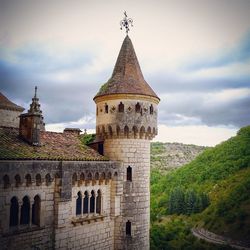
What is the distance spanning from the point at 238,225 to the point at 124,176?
32.8 m

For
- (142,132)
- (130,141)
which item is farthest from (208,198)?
(130,141)

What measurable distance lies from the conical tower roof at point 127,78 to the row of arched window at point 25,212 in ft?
27.3

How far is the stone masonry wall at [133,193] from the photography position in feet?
67.9

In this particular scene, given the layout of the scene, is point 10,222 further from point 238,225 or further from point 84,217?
point 238,225

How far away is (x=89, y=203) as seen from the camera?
19469 mm

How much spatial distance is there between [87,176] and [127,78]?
7.05 m

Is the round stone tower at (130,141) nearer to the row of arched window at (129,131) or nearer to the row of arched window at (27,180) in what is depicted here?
the row of arched window at (129,131)

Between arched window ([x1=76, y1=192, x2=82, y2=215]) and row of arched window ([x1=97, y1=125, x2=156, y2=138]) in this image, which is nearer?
arched window ([x1=76, y1=192, x2=82, y2=215])

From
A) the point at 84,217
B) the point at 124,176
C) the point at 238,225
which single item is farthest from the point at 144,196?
the point at 238,225

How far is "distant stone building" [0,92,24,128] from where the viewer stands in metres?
Result: 31.4

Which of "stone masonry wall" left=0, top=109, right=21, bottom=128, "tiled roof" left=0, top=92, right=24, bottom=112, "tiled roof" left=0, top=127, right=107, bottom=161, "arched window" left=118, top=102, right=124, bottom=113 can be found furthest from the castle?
"tiled roof" left=0, top=92, right=24, bottom=112

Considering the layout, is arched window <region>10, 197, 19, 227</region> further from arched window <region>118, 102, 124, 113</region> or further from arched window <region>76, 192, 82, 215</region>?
arched window <region>118, 102, 124, 113</region>

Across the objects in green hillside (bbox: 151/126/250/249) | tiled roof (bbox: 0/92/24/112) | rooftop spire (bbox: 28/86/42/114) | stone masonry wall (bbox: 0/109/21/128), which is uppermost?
tiled roof (bbox: 0/92/24/112)

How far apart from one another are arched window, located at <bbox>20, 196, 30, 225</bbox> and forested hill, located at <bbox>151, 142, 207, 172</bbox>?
88600 mm
